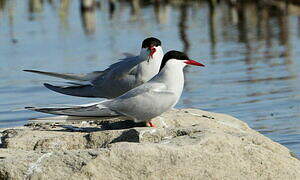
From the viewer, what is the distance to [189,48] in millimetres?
12102

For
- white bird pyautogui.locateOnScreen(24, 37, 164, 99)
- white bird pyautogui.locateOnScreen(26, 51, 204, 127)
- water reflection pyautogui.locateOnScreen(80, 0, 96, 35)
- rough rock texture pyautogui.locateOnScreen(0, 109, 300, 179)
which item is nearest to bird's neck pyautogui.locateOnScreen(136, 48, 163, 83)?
white bird pyautogui.locateOnScreen(24, 37, 164, 99)

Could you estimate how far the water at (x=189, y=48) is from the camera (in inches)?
327

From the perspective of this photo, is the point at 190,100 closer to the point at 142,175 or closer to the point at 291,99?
the point at 291,99

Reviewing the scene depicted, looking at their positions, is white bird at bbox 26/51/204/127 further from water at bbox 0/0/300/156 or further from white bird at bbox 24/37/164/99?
water at bbox 0/0/300/156

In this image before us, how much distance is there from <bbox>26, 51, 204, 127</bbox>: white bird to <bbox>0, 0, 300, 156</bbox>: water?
1.41 meters

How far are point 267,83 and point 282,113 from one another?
5.47 feet

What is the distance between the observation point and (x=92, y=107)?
5.40m

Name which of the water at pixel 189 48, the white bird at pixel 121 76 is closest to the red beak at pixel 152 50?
the white bird at pixel 121 76

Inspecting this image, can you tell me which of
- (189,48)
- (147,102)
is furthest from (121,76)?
(189,48)

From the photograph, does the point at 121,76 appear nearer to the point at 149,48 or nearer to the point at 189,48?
the point at 149,48

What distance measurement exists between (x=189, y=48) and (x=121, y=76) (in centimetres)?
562

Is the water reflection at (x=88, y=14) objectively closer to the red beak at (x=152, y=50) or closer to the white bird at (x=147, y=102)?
the red beak at (x=152, y=50)

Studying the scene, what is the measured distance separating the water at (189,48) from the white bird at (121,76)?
1207mm

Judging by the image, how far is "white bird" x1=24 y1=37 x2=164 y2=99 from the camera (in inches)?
253
